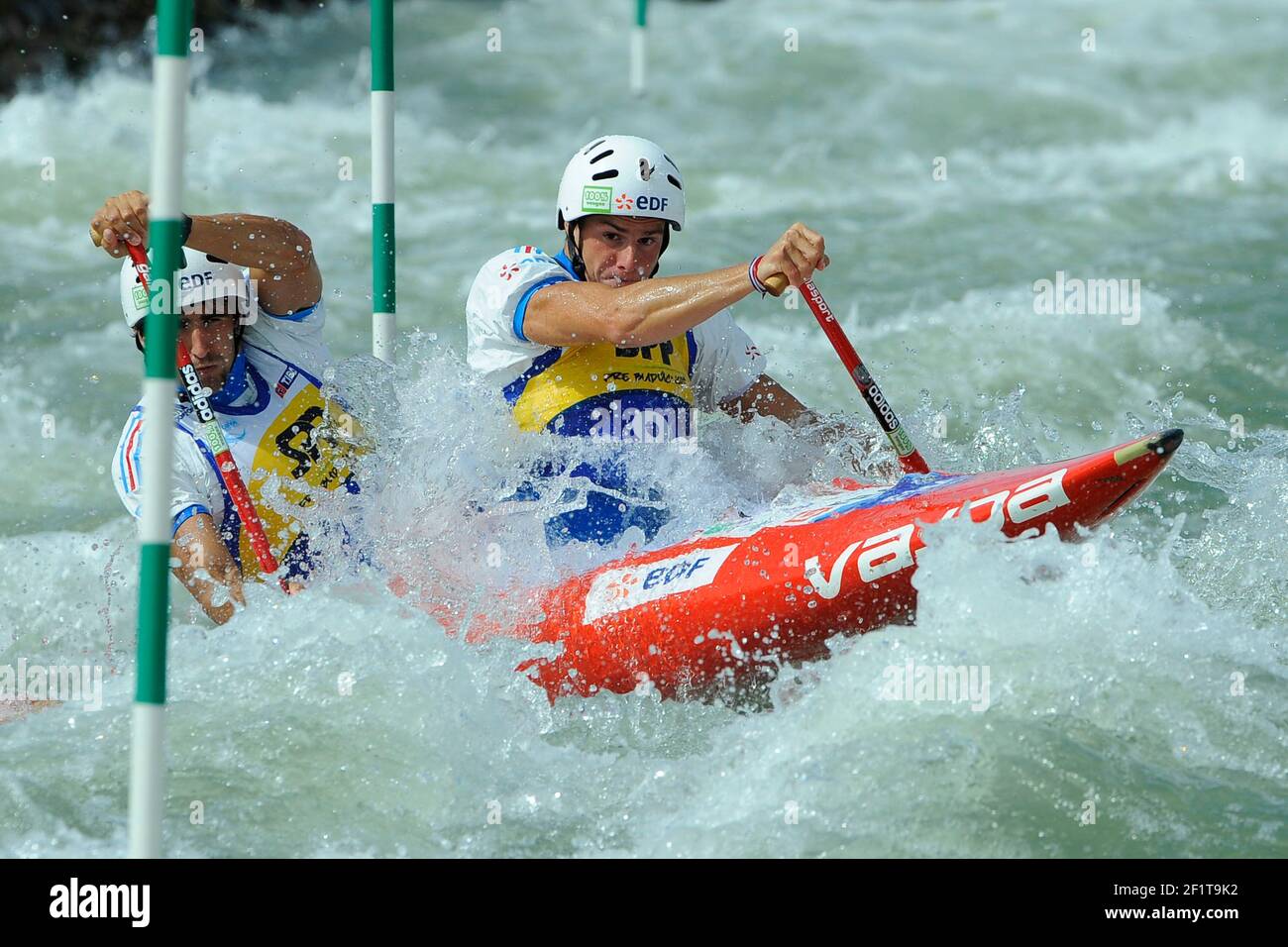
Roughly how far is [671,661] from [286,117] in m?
9.38

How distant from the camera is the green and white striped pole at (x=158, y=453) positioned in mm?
2658

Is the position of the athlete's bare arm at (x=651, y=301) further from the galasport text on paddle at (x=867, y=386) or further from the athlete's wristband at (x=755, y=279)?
the galasport text on paddle at (x=867, y=386)

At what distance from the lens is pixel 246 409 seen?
459cm

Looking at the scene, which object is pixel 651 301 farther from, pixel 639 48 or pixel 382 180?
pixel 639 48

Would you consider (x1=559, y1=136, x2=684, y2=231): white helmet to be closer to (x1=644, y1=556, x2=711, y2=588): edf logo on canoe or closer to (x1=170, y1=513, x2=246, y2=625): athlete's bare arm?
(x1=644, y1=556, x2=711, y2=588): edf logo on canoe

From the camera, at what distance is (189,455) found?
4.45m

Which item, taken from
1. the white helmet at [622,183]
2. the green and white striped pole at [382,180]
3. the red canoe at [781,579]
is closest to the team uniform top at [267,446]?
the green and white striped pole at [382,180]

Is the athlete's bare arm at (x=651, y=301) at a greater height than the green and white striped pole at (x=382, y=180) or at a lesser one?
lesser

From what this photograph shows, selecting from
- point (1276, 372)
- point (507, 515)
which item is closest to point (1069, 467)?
point (507, 515)

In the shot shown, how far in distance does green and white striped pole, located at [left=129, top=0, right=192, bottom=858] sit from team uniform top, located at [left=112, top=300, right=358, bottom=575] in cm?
163

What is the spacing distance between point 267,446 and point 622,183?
1228 mm

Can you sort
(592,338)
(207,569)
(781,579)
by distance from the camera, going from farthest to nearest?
(207,569), (592,338), (781,579)

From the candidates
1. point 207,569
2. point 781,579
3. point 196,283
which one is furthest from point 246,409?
point 781,579

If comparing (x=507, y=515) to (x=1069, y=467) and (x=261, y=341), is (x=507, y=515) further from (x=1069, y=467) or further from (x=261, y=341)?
(x=1069, y=467)
